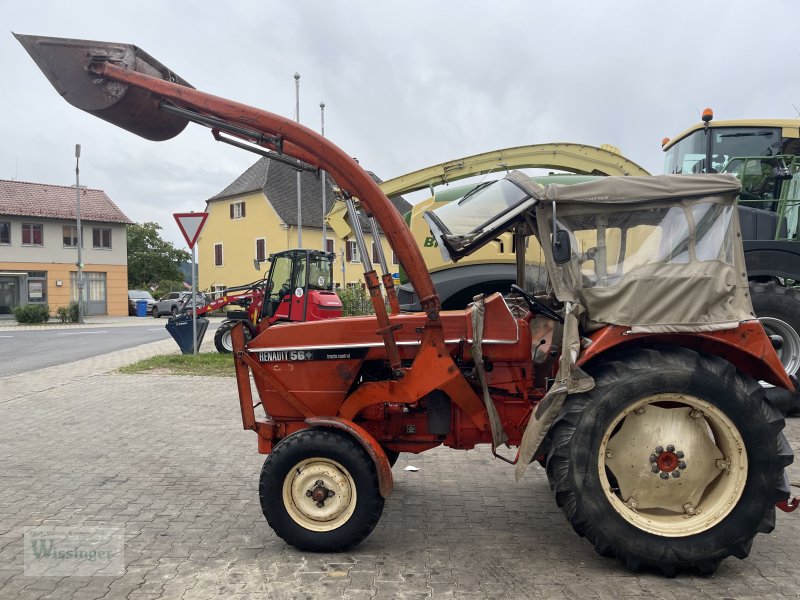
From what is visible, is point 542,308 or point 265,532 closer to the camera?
point 542,308

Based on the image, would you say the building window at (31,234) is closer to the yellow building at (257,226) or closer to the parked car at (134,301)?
the parked car at (134,301)

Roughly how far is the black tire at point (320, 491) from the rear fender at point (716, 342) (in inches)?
59.0

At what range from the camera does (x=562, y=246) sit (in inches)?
149

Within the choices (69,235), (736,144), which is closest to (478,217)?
(736,144)

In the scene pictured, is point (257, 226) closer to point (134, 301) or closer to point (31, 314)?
point (134, 301)

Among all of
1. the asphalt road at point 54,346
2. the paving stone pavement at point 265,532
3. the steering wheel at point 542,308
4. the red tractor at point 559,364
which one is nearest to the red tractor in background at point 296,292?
the asphalt road at point 54,346

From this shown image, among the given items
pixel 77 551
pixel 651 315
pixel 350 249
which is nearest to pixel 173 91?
pixel 77 551

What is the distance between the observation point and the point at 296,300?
546 inches

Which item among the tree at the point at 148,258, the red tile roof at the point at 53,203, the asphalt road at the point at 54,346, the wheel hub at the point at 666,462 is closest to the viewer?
the wheel hub at the point at 666,462

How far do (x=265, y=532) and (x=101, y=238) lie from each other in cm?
4108

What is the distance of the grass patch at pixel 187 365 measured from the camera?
11.9m

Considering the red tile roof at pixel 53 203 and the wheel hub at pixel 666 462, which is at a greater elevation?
the red tile roof at pixel 53 203

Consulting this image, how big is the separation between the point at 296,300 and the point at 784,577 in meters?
11.2

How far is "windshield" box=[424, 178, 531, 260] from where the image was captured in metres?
3.98
